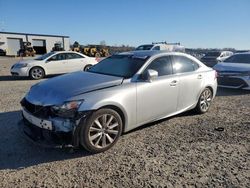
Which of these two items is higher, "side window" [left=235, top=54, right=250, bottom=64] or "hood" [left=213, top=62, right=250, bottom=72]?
"side window" [left=235, top=54, right=250, bottom=64]

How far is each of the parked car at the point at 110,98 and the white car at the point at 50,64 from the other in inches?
292

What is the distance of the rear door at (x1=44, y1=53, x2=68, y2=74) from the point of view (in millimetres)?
12328

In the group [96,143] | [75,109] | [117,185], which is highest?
[75,109]

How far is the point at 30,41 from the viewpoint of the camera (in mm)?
56156

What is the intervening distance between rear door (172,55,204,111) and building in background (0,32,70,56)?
5344 cm

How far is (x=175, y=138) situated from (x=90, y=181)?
1.99 m

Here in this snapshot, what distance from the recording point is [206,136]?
15.4ft

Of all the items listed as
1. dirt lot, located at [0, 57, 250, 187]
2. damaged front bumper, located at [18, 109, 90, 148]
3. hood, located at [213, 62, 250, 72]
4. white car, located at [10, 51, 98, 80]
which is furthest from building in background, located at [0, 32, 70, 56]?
damaged front bumper, located at [18, 109, 90, 148]

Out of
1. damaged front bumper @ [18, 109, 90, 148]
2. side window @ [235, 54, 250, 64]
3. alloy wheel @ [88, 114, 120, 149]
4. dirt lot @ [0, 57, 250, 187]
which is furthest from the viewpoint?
side window @ [235, 54, 250, 64]

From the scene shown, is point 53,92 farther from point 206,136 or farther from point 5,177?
point 206,136

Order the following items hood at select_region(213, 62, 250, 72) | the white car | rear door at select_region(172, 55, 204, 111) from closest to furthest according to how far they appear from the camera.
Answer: rear door at select_region(172, 55, 204, 111), hood at select_region(213, 62, 250, 72), the white car

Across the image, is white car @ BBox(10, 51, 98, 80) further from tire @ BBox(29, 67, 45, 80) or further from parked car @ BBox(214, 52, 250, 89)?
parked car @ BBox(214, 52, 250, 89)

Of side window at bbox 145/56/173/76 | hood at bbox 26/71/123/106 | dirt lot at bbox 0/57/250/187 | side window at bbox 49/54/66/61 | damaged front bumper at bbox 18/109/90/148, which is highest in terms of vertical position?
side window at bbox 49/54/66/61

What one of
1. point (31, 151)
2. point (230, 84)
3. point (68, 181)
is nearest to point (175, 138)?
point (68, 181)
